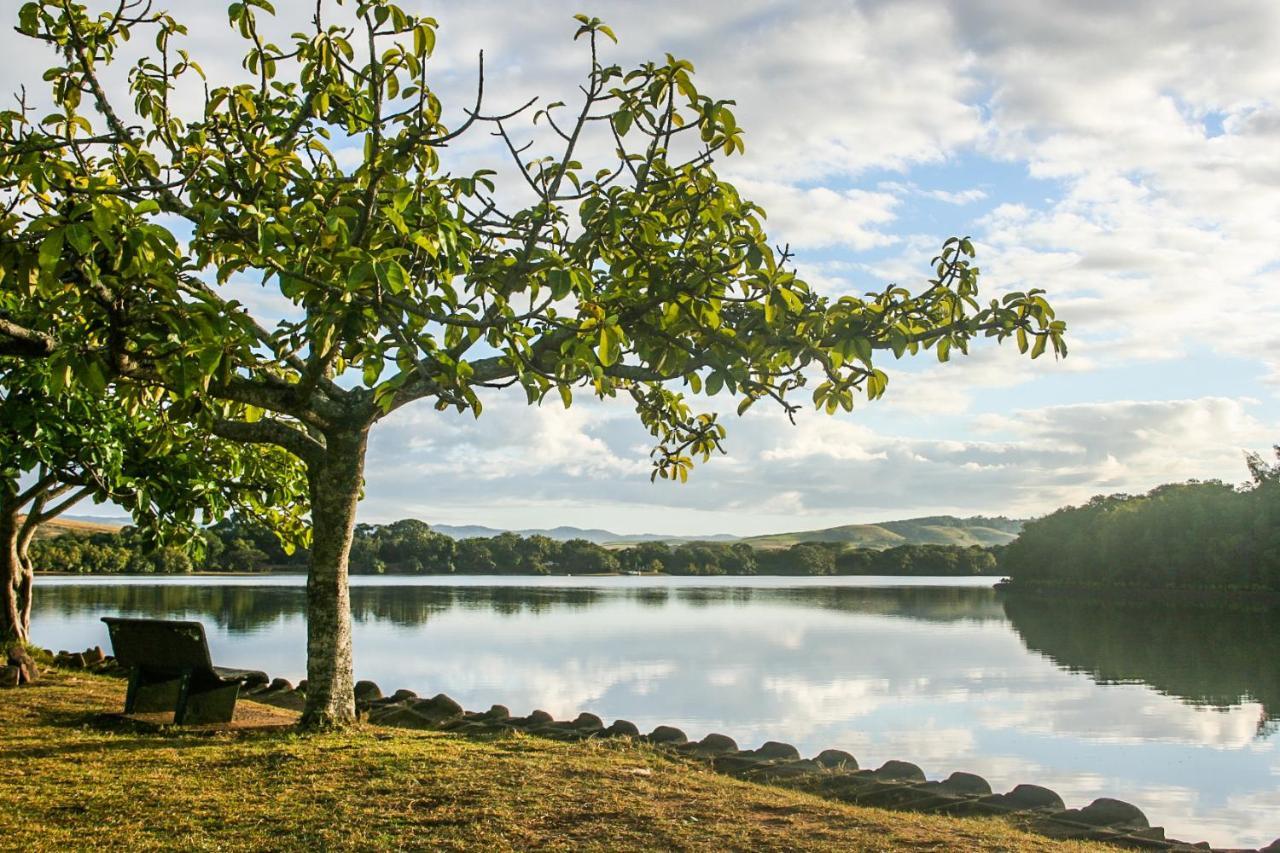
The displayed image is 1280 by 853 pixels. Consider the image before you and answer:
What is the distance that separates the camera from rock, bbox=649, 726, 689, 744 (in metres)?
10.5

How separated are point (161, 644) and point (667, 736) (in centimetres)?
533

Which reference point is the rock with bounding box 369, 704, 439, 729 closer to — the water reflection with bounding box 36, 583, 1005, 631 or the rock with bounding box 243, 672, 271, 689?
the rock with bounding box 243, 672, 271, 689

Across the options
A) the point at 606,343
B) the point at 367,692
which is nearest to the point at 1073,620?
the point at 367,692

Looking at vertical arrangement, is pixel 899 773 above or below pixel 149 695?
below

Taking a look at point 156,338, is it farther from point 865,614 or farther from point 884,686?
point 865,614

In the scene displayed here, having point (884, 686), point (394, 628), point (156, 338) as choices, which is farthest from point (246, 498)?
point (394, 628)

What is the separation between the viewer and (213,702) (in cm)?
989

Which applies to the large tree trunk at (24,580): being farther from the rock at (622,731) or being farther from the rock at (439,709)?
the rock at (622,731)

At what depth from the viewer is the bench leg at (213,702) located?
985cm

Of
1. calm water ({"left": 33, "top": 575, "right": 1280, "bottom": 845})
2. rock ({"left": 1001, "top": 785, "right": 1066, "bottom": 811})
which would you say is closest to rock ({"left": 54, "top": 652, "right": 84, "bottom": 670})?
calm water ({"left": 33, "top": 575, "right": 1280, "bottom": 845})

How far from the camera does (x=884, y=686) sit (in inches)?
879

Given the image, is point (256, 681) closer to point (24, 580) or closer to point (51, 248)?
point (24, 580)

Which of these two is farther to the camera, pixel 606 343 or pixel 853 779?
pixel 853 779

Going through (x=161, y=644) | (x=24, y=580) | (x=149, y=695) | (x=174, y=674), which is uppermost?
(x=24, y=580)
